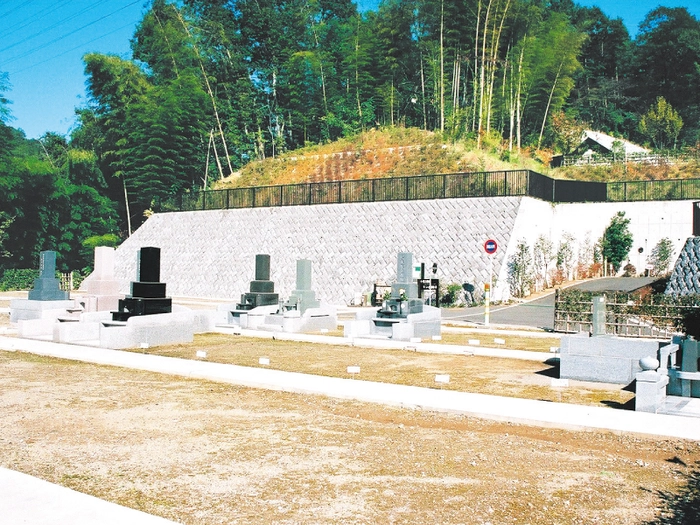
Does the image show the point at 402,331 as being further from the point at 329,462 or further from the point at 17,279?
the point at 17,279

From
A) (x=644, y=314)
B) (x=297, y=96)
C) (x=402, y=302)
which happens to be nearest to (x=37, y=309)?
(x=402, y=302)

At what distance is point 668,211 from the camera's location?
32.6m

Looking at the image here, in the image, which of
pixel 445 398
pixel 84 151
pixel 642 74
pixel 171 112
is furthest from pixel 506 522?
pixel 642 74

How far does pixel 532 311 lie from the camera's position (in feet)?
82.4

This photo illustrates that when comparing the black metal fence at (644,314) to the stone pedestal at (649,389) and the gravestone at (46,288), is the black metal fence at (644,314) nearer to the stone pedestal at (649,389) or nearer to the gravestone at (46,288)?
the stone pedestal at (649,389)

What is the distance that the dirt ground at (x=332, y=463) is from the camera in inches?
207

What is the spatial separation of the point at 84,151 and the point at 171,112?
12.6 metres

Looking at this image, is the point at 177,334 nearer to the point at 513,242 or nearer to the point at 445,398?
the point at 445,398

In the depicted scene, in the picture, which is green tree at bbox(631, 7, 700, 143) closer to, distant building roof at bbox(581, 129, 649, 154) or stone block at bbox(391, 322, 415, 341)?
distant building roof at bbox(581, 129, 649, 154)

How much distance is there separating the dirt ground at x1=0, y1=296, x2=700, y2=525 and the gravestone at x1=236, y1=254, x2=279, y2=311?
1218cm

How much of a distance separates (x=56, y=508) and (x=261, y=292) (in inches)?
679

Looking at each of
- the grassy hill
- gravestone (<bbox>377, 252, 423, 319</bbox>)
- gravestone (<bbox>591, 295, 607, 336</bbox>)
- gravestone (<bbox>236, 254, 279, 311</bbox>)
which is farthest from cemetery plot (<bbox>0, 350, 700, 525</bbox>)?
the grassy hill

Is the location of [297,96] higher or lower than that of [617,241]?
higher

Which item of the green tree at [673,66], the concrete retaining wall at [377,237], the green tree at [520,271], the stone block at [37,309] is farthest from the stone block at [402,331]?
the green tree at [673,66]
